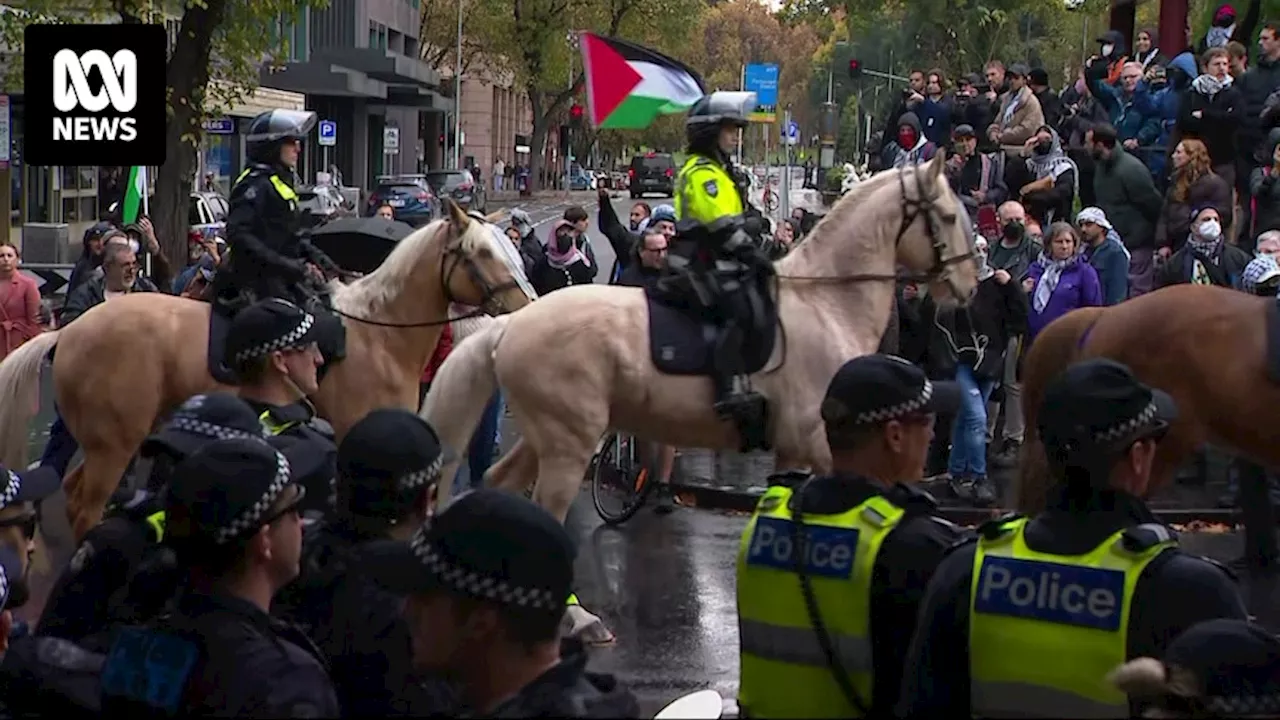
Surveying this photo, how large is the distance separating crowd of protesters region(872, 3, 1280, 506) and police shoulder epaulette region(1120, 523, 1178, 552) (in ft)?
29.8

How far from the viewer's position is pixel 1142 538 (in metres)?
3.69

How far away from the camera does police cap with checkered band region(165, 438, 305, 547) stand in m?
3.60

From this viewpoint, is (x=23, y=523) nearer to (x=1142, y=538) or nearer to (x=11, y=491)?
(x=11, y=491)

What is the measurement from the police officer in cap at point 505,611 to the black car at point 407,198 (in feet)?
133

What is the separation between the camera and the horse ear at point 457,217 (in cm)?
1072

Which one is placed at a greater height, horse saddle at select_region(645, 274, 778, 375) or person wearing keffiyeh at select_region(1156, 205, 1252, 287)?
person wearing keffiyeh at select_region(1156, 205, 1252, 287)

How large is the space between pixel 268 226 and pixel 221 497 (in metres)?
7.19

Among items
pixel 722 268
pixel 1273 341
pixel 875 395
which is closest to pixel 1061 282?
pixel 1273 341

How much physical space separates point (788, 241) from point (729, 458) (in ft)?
10.9

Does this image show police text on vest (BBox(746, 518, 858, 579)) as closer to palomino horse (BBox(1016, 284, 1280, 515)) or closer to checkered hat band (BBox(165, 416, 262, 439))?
checkered hat band (BBox(165, 416, 262, 439))

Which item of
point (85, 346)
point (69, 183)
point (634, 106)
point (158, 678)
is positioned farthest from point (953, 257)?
point (69, 183)

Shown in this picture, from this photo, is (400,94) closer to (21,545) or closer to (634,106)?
(634,106)

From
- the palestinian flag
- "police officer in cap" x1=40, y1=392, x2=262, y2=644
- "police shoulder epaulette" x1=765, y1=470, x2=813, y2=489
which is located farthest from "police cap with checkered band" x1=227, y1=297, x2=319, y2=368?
the palestinian flag

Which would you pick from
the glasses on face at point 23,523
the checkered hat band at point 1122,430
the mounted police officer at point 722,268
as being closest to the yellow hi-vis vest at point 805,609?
the checkered hat band at point 1122,430
